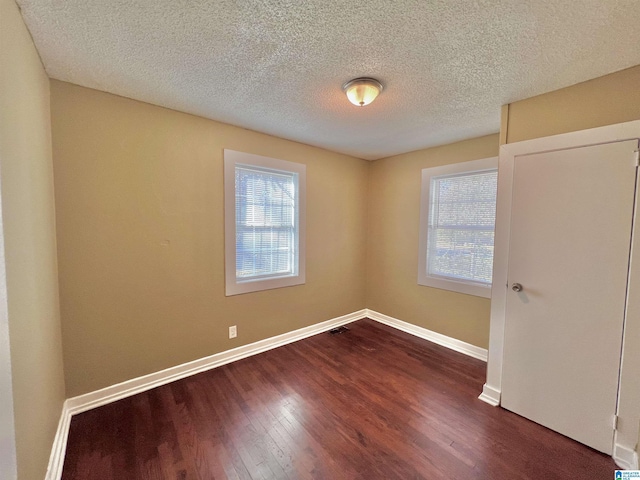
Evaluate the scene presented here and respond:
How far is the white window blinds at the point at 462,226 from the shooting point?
274cm

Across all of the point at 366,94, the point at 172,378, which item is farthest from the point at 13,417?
the point at 366,94

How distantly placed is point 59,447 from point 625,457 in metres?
3.40

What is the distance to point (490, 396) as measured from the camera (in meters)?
2.07

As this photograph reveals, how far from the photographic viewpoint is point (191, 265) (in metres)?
2.36

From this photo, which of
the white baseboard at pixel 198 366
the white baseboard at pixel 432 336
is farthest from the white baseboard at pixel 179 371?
the white baseboard at pixel 432 336

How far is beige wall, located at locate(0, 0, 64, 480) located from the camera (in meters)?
0.98

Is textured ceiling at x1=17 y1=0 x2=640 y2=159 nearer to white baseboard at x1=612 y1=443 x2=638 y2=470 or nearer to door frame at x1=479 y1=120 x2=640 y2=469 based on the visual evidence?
door frame at x1=479 y1=120 x2=640 y2=469

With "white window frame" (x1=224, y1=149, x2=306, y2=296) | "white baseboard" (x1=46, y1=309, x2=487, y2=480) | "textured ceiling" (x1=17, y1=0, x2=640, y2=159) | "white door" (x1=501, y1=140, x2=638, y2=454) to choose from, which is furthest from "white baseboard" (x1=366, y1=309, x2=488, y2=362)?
"textured ceiling" (x1=17, y1=0, x2=640, y2=159)

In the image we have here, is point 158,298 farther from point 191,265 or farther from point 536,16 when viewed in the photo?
point 536,16

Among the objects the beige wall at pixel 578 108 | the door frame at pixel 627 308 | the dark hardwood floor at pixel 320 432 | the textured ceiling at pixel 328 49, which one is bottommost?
the dark hardwood floor at pixel 320 432

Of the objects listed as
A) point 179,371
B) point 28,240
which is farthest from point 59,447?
point 28,240

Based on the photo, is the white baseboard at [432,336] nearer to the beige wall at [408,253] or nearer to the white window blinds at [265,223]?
the beige wall at [408,253]

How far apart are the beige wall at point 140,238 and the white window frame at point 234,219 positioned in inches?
2.8

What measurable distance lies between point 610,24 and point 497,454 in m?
2.40
